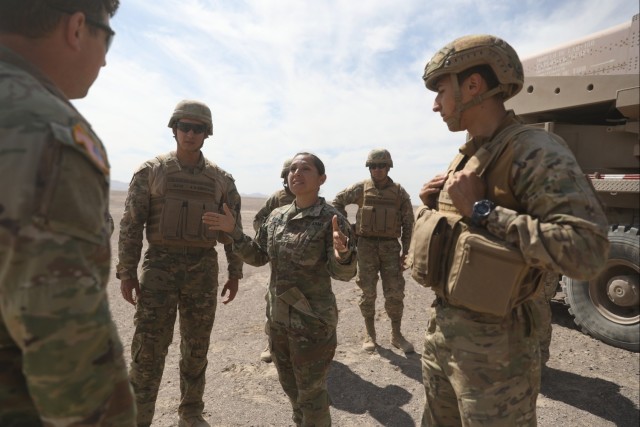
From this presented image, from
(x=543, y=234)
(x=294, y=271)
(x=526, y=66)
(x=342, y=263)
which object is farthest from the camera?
(x=526, y=66)

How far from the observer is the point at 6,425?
106 centimetres

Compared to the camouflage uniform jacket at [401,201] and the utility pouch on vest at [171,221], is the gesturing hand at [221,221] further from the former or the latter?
the camouflage uniform jacket at [401,201]

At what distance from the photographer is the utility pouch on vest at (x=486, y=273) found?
1759 mm

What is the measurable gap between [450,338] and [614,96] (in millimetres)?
5040

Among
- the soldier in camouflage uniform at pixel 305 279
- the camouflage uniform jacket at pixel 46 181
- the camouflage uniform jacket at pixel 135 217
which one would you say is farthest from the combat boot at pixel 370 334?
the camouflage uniform jacket at pixel 46 181


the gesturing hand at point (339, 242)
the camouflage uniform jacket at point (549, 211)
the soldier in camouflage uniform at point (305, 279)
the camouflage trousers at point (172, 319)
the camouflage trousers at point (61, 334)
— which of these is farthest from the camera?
the camouflage trousers at point (172, 319)

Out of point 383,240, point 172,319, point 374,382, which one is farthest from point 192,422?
point 383,240

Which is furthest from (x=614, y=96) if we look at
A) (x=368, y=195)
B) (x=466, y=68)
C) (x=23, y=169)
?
(x=23, y=169)

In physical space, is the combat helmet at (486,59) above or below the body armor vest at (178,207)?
above

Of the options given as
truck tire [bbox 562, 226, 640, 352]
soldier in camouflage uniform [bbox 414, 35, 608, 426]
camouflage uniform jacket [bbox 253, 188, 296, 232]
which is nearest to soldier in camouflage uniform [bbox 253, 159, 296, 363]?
camouflage uniform jacket [bbox 253, 188, 296, 232]

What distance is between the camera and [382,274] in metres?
5.46

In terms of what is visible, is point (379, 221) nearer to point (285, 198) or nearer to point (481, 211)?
point (285, 198)

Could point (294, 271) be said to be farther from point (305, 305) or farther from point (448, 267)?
point (448, 267)

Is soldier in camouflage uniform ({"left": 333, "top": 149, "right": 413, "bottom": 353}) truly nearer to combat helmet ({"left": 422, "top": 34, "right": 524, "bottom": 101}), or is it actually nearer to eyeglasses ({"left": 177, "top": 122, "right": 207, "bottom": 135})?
eyeglasses ({"left": 177, "top": 122, "right": 207, "bottom": 135})
